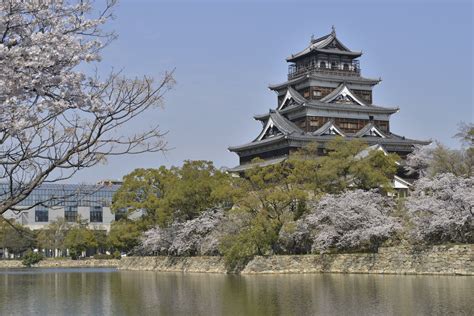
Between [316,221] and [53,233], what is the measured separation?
46.7 metres

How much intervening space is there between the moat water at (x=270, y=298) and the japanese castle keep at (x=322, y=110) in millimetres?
26935

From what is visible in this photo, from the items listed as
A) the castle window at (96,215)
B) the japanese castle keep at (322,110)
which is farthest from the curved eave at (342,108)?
the castle window at (96,215)

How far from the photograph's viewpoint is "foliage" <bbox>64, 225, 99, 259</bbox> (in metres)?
73.9

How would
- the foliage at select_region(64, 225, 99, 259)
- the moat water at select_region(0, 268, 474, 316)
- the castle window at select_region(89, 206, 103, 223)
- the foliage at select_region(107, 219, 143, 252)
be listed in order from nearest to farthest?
the moat water at select_region(0, 268, 474, 316)
the foliage at select_region(107, 219, 143, 252)
the foliage at select_region(64, 225, 99, 259)
the castle window at select_region(89, 206, 103, 223)

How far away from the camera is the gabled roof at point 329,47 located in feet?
205

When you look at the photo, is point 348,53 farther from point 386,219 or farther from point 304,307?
point 304,307

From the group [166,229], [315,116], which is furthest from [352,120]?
[166,229]

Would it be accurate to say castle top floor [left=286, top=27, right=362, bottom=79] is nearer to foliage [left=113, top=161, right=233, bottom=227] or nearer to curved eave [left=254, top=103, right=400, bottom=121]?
curved eave [left=254, top=103, right=400, bottom=121]

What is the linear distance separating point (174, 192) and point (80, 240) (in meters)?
29.1

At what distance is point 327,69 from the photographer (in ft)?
205

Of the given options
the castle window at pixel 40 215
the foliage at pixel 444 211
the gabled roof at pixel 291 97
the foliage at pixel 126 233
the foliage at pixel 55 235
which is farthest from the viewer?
the castle window at pixel 40 215

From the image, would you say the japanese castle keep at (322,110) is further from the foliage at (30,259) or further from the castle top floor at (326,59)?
the foliage at (30,259)

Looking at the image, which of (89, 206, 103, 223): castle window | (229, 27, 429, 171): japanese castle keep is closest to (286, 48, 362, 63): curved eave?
(229, 27, 429, 171): japanese castle keep

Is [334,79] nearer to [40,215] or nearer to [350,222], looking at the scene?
[350,222]
